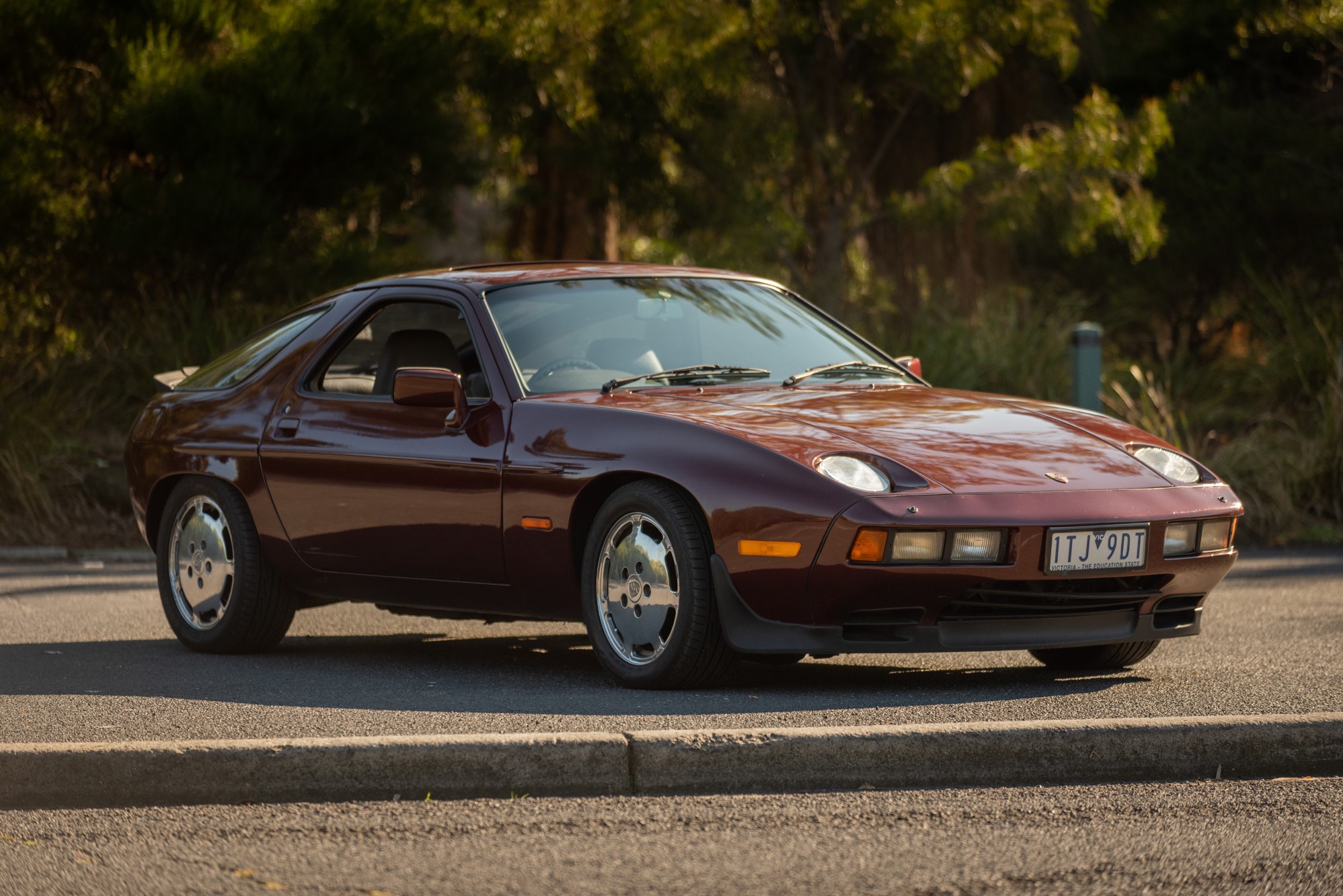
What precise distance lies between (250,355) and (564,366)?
180cm

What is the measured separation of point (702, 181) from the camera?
18.7 meters

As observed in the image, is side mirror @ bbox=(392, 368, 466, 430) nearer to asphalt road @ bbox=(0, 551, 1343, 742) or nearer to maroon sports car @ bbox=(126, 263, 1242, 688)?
maroon sports car @ bbox=(126, 263, 1242, 688)

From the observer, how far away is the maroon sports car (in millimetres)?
5930

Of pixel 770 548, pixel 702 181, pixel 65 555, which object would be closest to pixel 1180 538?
pixel 770 548

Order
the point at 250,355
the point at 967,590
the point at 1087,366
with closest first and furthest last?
the point at 967,590
the point at 250,355
the point at 1087,366

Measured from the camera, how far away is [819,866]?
Answer: 14.2ft

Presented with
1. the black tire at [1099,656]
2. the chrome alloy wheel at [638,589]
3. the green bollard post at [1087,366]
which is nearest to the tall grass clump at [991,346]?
the green bollard post at [1087,366]

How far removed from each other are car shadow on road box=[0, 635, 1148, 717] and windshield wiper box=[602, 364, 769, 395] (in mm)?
1024

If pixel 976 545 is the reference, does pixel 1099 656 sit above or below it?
below

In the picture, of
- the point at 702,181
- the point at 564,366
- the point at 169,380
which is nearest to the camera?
the point at 564,366

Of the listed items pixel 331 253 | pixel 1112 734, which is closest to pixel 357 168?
pixel 331 253

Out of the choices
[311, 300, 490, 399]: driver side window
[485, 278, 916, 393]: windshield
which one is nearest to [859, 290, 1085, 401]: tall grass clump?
[485, 278, 916, 393]: windshield

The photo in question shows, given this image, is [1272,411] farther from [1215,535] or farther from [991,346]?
[1215,535]

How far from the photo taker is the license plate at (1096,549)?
5.94m
